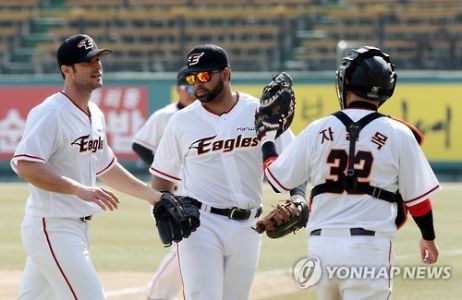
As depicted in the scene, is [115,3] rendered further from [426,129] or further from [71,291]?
[71,291]

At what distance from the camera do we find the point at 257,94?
2294 cm

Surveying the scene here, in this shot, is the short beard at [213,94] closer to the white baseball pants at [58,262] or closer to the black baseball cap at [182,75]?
the black baseball cap at [182,75]

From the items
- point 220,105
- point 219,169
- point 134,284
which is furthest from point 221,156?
point 134,284

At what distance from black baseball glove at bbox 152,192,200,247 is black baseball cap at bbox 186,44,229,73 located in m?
0.79

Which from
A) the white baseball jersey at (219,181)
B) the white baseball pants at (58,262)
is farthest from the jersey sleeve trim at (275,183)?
the white baseball pants at (58,262)

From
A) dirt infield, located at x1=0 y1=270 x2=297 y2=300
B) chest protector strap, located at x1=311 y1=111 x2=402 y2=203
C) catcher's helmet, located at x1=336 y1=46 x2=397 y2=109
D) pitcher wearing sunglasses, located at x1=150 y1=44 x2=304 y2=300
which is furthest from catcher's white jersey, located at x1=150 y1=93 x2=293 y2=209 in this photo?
dirt infield, located at x1=0 y1=270 x2=297 y2=300

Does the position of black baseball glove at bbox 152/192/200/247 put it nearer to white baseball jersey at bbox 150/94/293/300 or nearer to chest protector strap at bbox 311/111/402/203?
white baseball jersey at bbox 150/94/293/300

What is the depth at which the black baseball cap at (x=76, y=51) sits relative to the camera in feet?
22.3

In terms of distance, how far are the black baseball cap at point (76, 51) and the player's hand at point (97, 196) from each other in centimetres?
90

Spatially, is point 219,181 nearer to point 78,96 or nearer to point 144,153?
point 78,96

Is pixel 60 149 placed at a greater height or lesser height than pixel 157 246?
greater

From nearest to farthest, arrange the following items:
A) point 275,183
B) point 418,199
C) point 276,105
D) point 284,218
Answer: point 418,199 → point 275,183 → point 284,218 → point 276,105

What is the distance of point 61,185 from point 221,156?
3.62 ft

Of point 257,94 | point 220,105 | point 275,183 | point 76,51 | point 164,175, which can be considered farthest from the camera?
point 257,94
